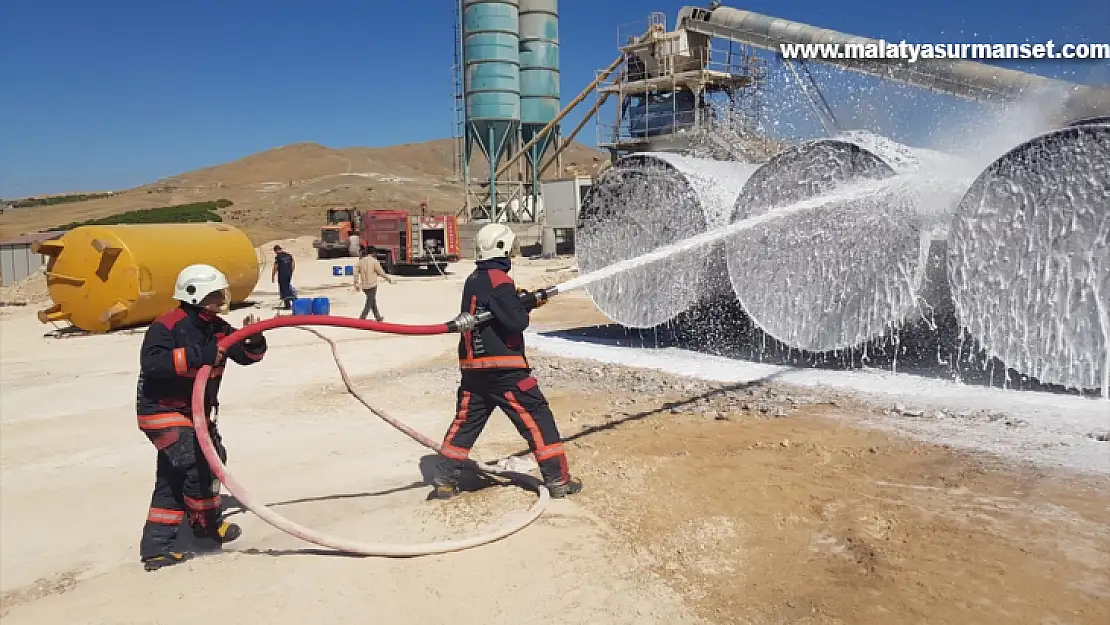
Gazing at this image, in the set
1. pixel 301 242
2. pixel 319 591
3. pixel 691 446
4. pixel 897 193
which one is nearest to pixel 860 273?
pixel 897 193

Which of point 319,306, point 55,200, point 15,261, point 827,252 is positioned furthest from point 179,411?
point 55,200

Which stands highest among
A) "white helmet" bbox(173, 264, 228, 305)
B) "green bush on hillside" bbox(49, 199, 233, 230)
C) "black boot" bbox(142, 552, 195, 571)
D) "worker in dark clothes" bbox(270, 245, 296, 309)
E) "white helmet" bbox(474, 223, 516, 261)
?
"green bush on hillside" bbox(49, 199, 233, 230)

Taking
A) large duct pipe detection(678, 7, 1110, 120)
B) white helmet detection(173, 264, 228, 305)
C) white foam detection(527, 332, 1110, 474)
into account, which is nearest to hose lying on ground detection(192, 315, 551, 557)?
white helmet detection(173, 264, 228, 305)

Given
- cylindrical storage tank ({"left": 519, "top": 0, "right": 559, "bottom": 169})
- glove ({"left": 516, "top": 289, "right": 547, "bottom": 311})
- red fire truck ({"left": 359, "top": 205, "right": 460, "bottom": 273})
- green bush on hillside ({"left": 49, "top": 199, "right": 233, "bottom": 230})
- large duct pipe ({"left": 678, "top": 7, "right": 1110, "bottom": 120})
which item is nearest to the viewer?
glove ({"left": 516, "top": 289, "right": 547, "bottom": 311})

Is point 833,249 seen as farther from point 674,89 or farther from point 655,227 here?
point 674,89

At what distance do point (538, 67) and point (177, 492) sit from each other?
28556 mm

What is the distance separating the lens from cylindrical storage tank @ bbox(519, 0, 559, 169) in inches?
1206

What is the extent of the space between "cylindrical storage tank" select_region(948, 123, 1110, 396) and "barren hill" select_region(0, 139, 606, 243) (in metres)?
25.8

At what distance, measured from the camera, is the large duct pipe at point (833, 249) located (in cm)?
733

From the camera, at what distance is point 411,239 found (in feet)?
78.2

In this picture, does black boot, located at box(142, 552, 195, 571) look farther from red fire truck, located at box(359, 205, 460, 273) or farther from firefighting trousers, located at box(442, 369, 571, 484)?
red fire truck, located at box(359, 205, 460, 273)

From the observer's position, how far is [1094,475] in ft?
16.1

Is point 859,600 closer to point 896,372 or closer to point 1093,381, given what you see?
point 1093,381

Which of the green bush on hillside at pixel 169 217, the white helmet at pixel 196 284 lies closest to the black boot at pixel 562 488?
the white helmet at pixel 196 284
